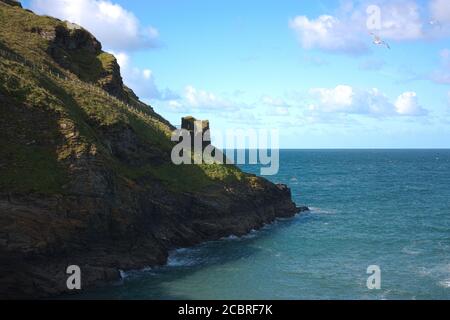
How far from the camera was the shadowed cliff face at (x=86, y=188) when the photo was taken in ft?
144

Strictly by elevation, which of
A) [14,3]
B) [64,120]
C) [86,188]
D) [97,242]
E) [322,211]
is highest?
[14,3]

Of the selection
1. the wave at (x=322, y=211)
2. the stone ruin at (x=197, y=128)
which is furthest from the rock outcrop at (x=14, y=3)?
the wave at (x=322, y=211)

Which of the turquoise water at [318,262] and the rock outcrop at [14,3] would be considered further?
the rock outcrop at [14,3]

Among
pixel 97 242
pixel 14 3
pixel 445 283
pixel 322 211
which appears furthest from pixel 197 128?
pixel 445 283

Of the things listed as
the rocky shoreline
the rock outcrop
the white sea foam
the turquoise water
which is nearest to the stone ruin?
the rocky shoreline

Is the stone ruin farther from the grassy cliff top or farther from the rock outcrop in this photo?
the rock outcrop

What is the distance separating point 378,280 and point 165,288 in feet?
69.7

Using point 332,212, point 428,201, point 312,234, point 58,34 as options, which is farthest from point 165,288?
point 428,201

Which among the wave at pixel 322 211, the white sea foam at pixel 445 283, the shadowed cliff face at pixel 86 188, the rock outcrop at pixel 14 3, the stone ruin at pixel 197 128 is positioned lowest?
the white sea foam at pixel 445 283

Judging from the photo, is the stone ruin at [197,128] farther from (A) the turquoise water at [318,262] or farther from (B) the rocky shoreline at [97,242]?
(A) the turquoise water at [318,262]

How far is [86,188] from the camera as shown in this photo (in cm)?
4978

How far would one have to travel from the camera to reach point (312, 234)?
70.9m

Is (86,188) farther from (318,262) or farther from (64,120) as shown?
(318,262)
